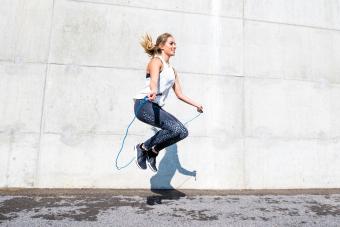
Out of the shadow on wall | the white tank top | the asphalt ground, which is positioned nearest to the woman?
the white tank top

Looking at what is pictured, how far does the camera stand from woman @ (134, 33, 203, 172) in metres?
3.10

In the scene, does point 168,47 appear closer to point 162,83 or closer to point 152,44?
point 152,44

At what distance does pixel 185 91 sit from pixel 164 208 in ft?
6.67

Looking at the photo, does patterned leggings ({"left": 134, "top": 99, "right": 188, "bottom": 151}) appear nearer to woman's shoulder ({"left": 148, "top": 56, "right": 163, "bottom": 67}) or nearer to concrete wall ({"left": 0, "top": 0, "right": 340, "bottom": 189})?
woman's shoulder ({"left": 148, "top": 56, "right": 163, "bottom": 67})

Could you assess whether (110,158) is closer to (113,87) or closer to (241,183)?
(113,87)

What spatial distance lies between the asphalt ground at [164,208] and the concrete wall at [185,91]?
0.39 meters

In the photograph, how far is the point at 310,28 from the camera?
17.8 ft

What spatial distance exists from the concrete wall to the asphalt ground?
39 centimetres

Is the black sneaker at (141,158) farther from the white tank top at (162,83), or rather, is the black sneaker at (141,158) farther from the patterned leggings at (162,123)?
the white tank top at (162,83)

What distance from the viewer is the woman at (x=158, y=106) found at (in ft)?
10.2

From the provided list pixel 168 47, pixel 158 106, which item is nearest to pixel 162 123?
pixel 158 106

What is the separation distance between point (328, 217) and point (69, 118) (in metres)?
3.56

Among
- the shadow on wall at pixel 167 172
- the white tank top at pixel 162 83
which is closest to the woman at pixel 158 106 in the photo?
the white tank top at pixel 162 83

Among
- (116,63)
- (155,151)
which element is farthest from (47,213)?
(116,63)
